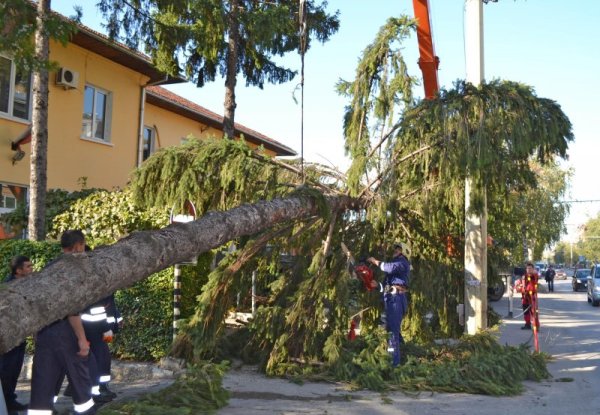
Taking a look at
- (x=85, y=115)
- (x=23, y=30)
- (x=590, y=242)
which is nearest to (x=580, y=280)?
(x=85, y=115)

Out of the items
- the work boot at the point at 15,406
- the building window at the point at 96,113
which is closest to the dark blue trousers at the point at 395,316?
the work boot at the point at 15,406

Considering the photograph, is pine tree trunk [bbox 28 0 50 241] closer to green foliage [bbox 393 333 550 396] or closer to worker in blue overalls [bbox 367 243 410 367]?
worker in blue overalls [bbox 367 243 410 367]

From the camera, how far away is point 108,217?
10.6 metres

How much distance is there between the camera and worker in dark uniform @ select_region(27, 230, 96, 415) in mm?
5129

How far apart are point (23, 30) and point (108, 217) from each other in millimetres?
4816

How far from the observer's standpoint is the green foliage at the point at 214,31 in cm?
1127

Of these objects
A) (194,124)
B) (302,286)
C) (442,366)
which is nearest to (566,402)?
(442,366)

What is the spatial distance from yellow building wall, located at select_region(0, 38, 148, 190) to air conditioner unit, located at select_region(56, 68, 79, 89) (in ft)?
0.53

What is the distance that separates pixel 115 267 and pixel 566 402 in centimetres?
546

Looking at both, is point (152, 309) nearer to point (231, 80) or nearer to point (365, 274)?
point (365, 274)

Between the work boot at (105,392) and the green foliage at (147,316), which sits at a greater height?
the green foliage at (147,316)

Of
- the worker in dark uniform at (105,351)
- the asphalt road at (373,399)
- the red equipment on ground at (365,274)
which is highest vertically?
the red equipment on ground at (365,274)

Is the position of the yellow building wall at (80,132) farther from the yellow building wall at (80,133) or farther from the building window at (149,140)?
the building window at (149,140)

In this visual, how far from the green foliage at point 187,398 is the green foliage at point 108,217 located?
3611 millimetres
